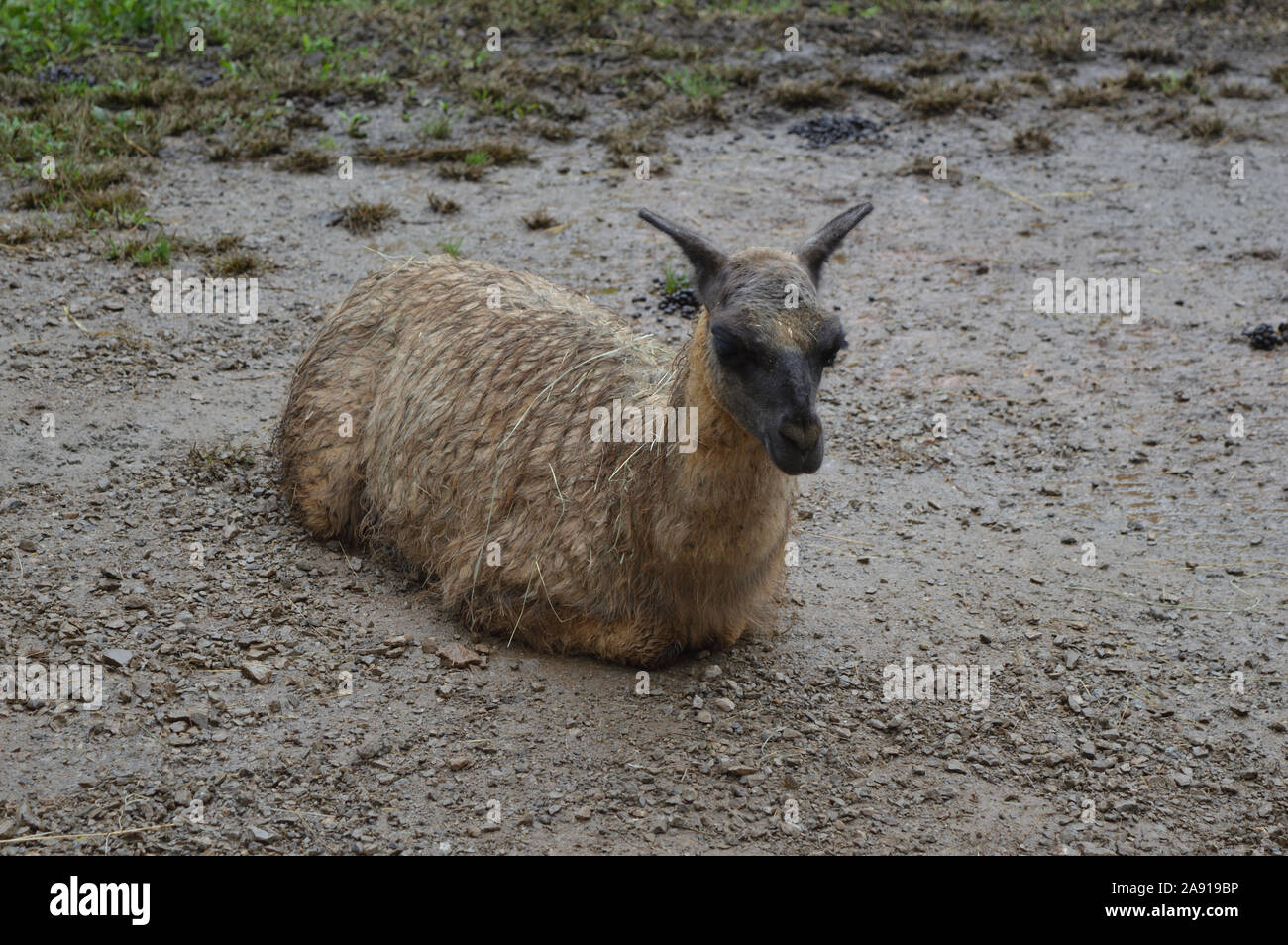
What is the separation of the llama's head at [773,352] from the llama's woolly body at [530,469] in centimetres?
21

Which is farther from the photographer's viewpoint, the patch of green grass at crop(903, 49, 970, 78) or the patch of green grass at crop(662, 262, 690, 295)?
the patch of green grass at crop(903, 49, 970, 78)

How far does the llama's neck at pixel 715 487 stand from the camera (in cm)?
446

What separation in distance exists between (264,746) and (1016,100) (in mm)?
9798

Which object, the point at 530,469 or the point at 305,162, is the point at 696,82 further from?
the point at 530,469

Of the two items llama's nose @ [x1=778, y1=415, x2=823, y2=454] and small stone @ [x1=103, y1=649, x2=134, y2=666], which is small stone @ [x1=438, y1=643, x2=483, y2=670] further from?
llama's nose @ [x1=778, y1=415, x2=823, y2=454]

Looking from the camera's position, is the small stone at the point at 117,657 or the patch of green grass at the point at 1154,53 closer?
the small stone at the point at 117,657

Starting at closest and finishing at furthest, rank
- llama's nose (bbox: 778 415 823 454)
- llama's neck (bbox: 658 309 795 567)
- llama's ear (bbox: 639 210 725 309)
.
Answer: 1. llama's nose (bbox: 778 415 823 454)
2. llama's neck (bbox: 658 309 795 567)
3. llama's ear (bbox: 639 210 725 309)

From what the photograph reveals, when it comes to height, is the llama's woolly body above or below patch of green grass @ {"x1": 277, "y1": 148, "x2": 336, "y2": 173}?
below

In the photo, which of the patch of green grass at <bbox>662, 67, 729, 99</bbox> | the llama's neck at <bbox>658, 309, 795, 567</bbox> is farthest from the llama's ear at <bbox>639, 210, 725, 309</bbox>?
the patch of green grass at <bbox>662, 67, 729, 99</bbox>

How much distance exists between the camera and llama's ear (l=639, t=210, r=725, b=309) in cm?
459

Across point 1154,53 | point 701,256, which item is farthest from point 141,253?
point 1154,53

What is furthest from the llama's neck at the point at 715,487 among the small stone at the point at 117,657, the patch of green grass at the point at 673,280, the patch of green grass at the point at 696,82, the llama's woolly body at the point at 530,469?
the patch of green grass at the point at 696,82

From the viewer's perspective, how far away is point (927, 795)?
4371 millimetres

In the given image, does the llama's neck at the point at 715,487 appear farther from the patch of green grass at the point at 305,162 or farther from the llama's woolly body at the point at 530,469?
the patch of green grass at the point at 305,162
